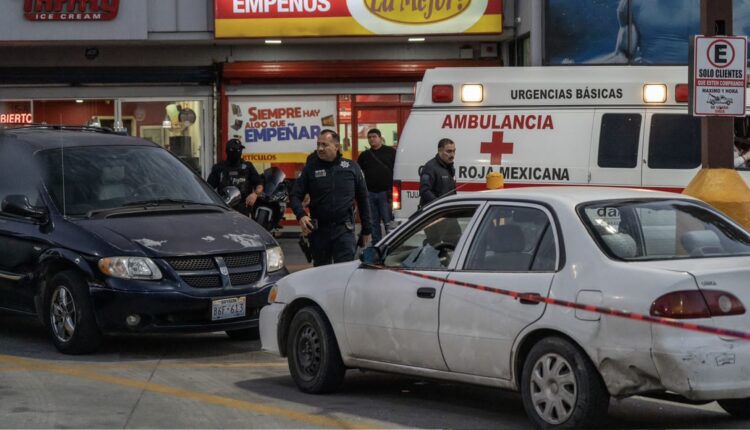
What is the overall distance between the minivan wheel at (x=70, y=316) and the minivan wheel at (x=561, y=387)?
451cm

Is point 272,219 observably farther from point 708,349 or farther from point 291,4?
point 708,349

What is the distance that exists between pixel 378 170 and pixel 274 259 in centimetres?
840

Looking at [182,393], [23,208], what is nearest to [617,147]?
[23,208]

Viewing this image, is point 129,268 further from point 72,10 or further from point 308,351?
point 72,10

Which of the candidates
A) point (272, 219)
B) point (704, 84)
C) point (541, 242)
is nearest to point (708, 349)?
point (541, 242)

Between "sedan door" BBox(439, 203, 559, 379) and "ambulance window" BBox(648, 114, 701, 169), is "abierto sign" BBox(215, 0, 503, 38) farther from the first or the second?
"sedan door" BBox(439, 203, 559, 379)

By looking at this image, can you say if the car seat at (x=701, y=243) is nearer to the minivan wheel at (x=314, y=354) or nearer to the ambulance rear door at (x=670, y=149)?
the minivan wheel at (x=314, y=354)

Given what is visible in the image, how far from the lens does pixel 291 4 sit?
2277 cm

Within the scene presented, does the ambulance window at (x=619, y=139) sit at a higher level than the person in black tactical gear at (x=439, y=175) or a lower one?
higher

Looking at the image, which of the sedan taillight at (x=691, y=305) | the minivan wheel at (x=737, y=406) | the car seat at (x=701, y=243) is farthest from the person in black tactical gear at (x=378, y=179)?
the sedan taillight at (x=691, y=305)

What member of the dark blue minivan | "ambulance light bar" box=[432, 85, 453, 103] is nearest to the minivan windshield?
the dark blue minivan

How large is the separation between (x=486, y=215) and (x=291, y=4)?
14.8 metres

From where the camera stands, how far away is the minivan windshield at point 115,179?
11.9m

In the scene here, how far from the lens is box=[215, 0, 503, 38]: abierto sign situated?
892 inches
